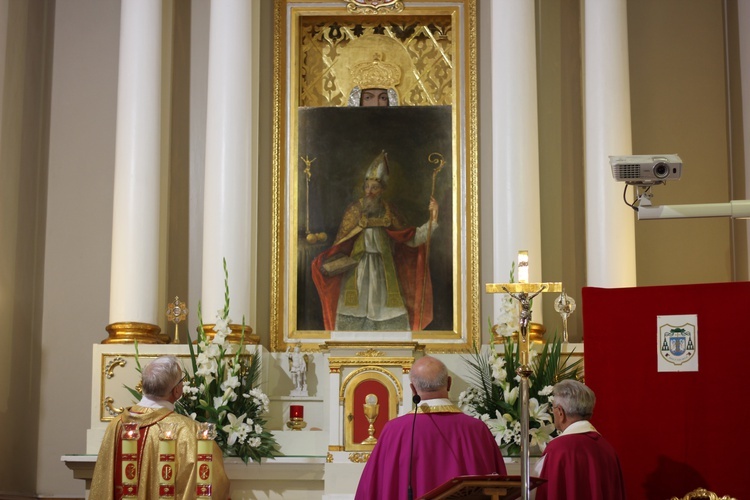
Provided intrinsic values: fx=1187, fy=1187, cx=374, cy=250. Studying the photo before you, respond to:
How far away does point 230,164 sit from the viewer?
33.6ft

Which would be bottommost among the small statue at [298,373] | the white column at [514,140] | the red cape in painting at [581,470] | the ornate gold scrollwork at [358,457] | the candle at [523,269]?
the ornate gold scrollwork at [358,457]

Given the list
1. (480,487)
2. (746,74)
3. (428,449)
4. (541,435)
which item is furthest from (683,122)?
(480,487)

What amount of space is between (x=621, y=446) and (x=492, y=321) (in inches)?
107

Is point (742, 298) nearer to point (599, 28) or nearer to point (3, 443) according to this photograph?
point (599, 28)

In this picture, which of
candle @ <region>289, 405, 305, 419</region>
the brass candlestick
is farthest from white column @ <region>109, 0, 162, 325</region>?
the brass candlestick

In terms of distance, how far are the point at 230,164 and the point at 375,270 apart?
1.60 metres

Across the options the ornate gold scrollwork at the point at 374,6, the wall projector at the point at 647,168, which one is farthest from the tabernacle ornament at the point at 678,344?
the ornate gold scrollwork at the point at 374,6

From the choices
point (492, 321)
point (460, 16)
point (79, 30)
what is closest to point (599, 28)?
point (460, 16)

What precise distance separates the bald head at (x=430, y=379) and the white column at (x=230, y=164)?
3.38 metres

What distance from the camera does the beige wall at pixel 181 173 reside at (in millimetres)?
10500

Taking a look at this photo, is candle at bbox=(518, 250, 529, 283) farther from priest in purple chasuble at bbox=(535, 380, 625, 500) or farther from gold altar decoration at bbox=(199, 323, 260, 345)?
gold altar decoration at bbox=(199, 323, 260, 345)

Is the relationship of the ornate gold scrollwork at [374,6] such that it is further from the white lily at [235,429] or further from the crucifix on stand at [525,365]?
the crucifix on stand at [525,365]

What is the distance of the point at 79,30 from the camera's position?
11.2 m

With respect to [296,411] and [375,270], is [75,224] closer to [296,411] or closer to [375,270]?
[375,270]
